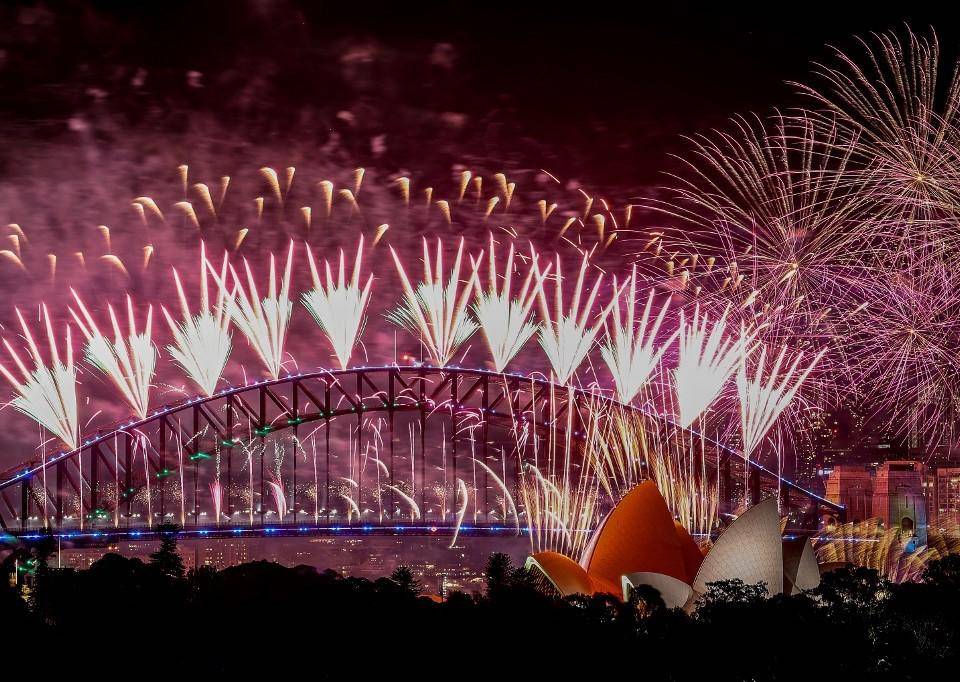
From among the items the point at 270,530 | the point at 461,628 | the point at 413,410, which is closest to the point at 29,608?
the point at 461,628

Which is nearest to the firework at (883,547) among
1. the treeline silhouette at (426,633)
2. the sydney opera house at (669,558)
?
the sydney opera house at (669,558)

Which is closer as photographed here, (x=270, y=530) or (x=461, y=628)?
(x=461, y=628)

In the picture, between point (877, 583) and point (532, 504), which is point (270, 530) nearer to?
point (532, 504)

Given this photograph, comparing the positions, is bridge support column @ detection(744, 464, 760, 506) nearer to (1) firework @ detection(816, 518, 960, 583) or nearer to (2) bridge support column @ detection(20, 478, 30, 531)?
(1) firework @ detection(816, 518, 960, 583)

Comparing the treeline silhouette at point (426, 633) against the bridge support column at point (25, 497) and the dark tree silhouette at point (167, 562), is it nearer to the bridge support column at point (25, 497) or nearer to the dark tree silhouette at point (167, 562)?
the dark tree silhouette at point (167, 562)

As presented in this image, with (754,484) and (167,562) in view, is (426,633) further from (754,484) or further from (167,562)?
(754,484)

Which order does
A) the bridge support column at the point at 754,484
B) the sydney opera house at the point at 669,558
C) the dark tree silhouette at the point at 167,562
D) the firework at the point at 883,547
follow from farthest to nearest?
the bridge support column at the point at 754,484 < the firework at the point at 883,547 < the sydney opera house at the point at 669,558 < the dark tree silhouette at the point at 167,562

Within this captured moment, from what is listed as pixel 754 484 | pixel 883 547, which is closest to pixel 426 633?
pixel 883 547
